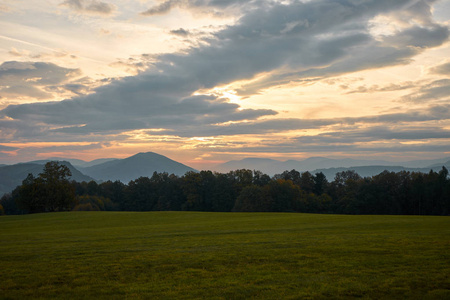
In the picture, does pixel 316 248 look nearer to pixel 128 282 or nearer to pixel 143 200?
pixel 128 282

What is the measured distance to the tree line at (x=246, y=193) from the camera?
Result: 6981cm

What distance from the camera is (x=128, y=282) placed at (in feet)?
35.9

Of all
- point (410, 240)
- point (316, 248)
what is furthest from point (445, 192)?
point (316, 248)

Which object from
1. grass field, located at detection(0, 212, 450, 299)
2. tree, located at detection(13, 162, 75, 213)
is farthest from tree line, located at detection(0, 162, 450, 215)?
grass field, located at detection(0, 212, 450, 299)

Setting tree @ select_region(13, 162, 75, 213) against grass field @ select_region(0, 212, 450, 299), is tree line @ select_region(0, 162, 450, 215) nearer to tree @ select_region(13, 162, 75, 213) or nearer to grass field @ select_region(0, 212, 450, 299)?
tree @ select_region(13, 162, 75, 213)

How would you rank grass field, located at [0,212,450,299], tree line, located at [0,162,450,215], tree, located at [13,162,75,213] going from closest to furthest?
grass field, located at [0,212,450,299] → tree, located at [13,162,75,213] → tree line, located at [0,162,450,215]

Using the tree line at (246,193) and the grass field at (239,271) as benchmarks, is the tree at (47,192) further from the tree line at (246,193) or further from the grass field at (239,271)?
the grass field at (239,271)

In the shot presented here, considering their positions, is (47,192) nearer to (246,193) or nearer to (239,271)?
(246,193)

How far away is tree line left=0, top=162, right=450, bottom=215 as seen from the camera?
69812mm

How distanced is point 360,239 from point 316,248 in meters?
4.11

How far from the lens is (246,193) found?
3287 inches

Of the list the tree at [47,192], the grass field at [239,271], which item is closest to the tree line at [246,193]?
the tree at [47,192]

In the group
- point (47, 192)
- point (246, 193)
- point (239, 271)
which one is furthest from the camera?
point (246, 193)

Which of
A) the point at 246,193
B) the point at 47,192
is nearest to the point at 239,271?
the point at 47,192
